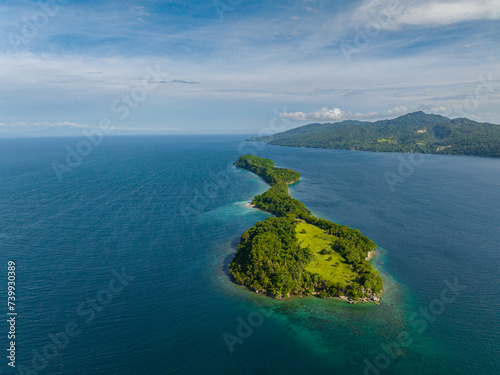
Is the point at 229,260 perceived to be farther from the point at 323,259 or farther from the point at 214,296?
the point at 323,259

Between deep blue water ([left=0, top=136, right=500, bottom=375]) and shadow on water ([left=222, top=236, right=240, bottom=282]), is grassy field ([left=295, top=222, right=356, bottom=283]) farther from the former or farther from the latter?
shadow on water ([left=222, top=236, right=240, bottom=282])

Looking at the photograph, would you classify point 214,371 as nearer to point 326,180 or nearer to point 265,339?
point 265,339

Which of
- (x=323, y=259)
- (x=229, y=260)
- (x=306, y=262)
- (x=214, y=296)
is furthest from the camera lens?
(x=229, y=260)

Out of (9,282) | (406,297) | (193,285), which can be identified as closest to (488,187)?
(406,297)

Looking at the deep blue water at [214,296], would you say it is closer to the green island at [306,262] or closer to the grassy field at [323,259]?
the green island at [306,262]

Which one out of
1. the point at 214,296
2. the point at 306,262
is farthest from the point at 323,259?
the point at 214,296

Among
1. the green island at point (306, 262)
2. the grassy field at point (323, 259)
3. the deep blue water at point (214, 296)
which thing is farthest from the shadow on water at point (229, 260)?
the grassy field at point (323, 259)

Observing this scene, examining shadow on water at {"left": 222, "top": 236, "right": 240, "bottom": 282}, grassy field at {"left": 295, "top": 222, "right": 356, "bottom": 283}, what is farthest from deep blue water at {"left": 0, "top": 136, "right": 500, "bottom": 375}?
grassy field at {"left": 295, "top": 222, "right": 356, "bottom": 283}
